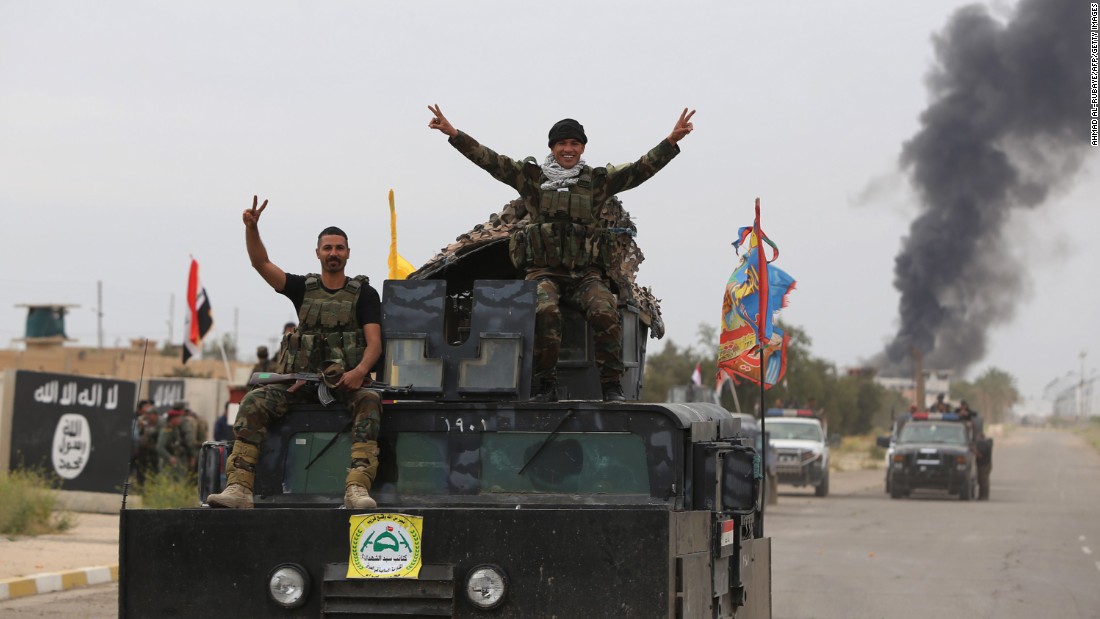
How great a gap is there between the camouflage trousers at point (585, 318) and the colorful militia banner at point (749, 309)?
2477 mm

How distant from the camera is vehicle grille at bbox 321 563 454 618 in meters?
6.32

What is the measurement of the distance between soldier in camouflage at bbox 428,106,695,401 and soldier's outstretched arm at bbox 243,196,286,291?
4.72 ft

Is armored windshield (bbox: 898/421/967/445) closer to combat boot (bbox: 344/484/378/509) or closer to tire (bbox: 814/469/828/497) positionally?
tire (bbox: 814/469/828/497)

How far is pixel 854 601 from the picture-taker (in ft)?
46.6

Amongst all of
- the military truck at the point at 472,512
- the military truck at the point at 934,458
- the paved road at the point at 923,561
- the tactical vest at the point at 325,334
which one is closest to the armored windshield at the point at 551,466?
the military truck at the point at 472,512

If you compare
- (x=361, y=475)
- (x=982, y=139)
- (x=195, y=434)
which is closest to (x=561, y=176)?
(x=361, y=475)

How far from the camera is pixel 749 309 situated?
45.7ft

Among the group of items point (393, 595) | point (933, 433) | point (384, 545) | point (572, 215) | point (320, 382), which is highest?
point (572, 215)

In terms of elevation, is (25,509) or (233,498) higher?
(233,498)

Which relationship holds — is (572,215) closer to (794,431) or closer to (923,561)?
(923,561)

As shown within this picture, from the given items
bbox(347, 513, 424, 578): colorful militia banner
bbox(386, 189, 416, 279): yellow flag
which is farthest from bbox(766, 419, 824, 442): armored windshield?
bbox(347, 513, 424, 578): colorful militia banner

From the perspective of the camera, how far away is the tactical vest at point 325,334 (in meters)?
7.50

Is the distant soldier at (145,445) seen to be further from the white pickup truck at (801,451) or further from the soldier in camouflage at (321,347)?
the soldier in camouflage at (321,347)

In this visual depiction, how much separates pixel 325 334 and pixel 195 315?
1964 cm
